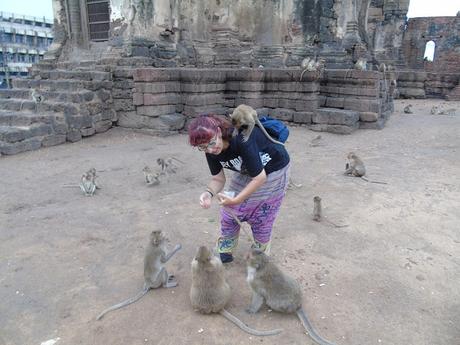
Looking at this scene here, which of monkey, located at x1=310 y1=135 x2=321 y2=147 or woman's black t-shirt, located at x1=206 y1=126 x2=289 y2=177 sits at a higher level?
woman's black t-shirt, located at x1=206 y1=126 x2=289 y2=177

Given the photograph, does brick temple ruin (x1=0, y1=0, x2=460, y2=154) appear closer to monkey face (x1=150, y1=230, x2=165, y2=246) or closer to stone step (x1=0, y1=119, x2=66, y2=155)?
stone step (x1=0, y1=119, x2=66, y2=155)

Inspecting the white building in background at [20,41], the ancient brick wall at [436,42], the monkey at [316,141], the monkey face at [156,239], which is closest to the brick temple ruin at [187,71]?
the monkey at [316,141]

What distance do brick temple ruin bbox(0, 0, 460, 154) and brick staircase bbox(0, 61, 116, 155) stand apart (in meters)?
0.03

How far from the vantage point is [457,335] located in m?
2.71

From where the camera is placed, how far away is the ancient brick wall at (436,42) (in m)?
24.0

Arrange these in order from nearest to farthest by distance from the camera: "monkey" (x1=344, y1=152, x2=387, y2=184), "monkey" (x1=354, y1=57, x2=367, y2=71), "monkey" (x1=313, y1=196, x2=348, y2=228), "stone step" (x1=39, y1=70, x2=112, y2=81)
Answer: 1. "monkey" (x1=313, y1=196, x2=348, y2=228)
2. "monkey" (x1=344, y1=152, x2=387, y2=184)
3. "stone step" (x1=39, y1=70, x2=112, y2=81)
4. "monkey" (x1=354, y1=57, x2=367, y2=71)

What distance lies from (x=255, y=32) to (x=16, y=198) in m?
10.6

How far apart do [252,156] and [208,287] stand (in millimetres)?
1088

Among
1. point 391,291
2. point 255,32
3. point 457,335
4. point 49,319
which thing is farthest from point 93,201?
point 255,32

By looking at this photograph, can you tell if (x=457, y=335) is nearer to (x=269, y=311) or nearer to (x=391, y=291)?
(x=391, y=291)

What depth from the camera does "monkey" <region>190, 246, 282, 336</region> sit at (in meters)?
2.82

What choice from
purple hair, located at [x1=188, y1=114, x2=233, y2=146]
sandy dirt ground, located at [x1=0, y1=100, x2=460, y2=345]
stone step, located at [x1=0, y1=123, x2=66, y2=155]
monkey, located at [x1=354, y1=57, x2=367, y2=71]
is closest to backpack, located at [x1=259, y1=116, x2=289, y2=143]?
purple hair, located at [x1=188, y1=114, x2=233, y2=146]

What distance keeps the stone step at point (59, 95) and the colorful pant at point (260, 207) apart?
24.9 feet

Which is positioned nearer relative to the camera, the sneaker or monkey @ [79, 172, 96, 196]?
the sneaker
